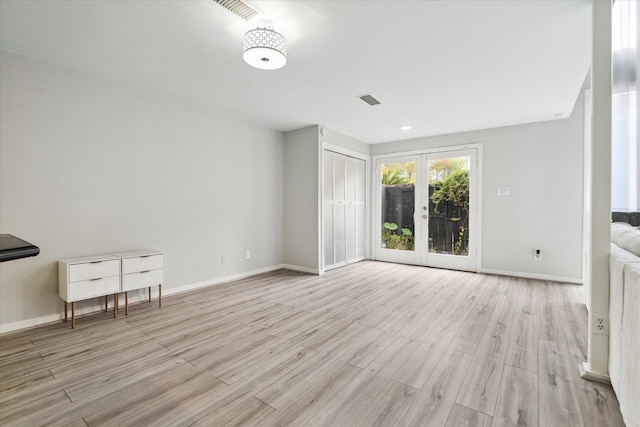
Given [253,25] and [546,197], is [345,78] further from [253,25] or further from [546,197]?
[546,197]

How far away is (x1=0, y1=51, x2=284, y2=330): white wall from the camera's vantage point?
258cm

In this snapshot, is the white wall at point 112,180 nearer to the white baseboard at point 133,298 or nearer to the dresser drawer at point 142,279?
the white baseboard at point 133,298

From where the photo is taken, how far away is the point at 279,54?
219 centimetres

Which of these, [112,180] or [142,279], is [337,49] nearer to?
[112,180]

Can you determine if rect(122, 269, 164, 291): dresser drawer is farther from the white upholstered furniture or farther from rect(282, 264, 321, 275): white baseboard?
the white upholstered furniture

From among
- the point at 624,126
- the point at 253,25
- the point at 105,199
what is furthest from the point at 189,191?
the point at 624,126

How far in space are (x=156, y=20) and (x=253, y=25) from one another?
711 mm

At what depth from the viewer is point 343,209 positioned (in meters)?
5.43

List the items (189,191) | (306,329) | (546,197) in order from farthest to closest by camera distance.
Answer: (546,197) → (189,191) → (306,329)

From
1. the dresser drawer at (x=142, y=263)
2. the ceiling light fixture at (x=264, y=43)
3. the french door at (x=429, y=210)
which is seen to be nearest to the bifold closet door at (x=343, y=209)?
the french door at (x=429, y=210)

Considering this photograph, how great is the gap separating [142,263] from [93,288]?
459 mm

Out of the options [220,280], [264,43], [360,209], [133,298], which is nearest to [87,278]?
[133,298]

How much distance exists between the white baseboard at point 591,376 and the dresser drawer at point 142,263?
3.80m

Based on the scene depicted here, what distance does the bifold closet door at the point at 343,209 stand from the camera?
5.02 metres
